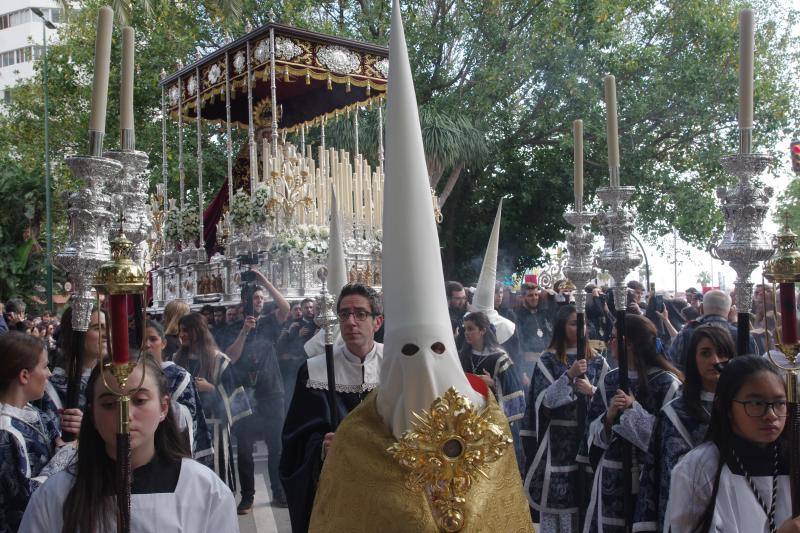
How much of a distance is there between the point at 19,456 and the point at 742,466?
2820 mm

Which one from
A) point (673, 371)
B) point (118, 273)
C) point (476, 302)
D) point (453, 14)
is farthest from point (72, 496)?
point (453, 14)

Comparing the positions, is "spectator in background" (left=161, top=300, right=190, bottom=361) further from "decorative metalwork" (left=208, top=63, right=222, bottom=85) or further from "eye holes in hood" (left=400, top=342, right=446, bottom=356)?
"decorative metalwork" (left=208, top=63, right=222, bottom=85)

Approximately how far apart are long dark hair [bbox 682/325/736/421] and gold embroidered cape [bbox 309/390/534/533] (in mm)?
1525

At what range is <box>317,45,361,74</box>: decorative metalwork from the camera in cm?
1288

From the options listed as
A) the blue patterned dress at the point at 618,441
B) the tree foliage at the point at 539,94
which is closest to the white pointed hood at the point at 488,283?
the blue patterned dress at the point at 618,441

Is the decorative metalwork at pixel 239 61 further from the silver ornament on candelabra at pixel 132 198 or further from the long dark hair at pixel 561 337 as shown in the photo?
the silver ornament on candelabra at pixel 132 198

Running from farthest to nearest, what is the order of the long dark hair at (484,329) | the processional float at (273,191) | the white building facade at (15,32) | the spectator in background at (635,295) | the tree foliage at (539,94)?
1. the white building facade at (15,32)
2. the tree foliage at (539,94)
3. the processional float at (273,191)
4. the spectator in background at (635,295)
5. the long dark hair at (484,329)

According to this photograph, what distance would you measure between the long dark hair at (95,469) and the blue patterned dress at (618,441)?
223cm

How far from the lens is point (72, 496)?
241 cm

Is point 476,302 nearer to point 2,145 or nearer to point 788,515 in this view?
point 788,515

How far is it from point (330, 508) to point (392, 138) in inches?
45.1

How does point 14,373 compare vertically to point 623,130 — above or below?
below

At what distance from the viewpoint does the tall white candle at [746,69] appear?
324 cm

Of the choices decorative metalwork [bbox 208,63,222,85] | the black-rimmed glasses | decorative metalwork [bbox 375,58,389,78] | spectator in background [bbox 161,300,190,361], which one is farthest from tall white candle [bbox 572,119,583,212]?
decorative metalwork [bbox 208,63,222,85]
